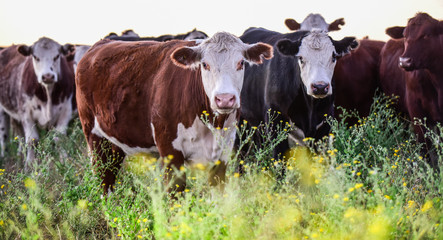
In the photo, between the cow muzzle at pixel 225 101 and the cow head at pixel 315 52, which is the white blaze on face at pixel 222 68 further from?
the cow head at pixel 315 52

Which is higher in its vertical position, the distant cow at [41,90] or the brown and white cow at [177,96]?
the brown and white cow at [177,96]

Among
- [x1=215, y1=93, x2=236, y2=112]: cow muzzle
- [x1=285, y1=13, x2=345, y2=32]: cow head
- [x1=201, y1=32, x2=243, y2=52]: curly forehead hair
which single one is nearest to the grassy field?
[x1=215, y1=93, x2=236, y2=112]: cow muzzle

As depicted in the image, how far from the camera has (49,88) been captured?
8.94m

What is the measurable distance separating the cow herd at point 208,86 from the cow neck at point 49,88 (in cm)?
2

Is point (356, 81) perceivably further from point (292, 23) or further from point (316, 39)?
point (292, 23)

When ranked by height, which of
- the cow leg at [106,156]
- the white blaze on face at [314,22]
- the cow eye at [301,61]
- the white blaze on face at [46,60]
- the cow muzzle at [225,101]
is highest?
the white blaze on face at [314,22]

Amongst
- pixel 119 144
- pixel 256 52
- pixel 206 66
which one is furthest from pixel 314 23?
pixel 206 66

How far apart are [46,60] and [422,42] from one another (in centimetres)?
615

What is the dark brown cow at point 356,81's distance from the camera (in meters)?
8.52

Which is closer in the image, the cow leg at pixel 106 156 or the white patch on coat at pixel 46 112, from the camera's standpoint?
the cow leg at pixel 106 156

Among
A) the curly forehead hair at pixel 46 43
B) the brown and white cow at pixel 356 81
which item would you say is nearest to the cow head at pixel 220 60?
the brown and white cow at pixel 356 81

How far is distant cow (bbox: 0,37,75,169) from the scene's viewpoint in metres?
8.93

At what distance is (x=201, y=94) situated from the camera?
476 centimetres

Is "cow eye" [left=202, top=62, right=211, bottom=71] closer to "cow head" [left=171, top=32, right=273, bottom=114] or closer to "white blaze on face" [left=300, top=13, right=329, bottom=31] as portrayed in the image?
"cow head" [left=171, top=32, right=273, bottom=114]
